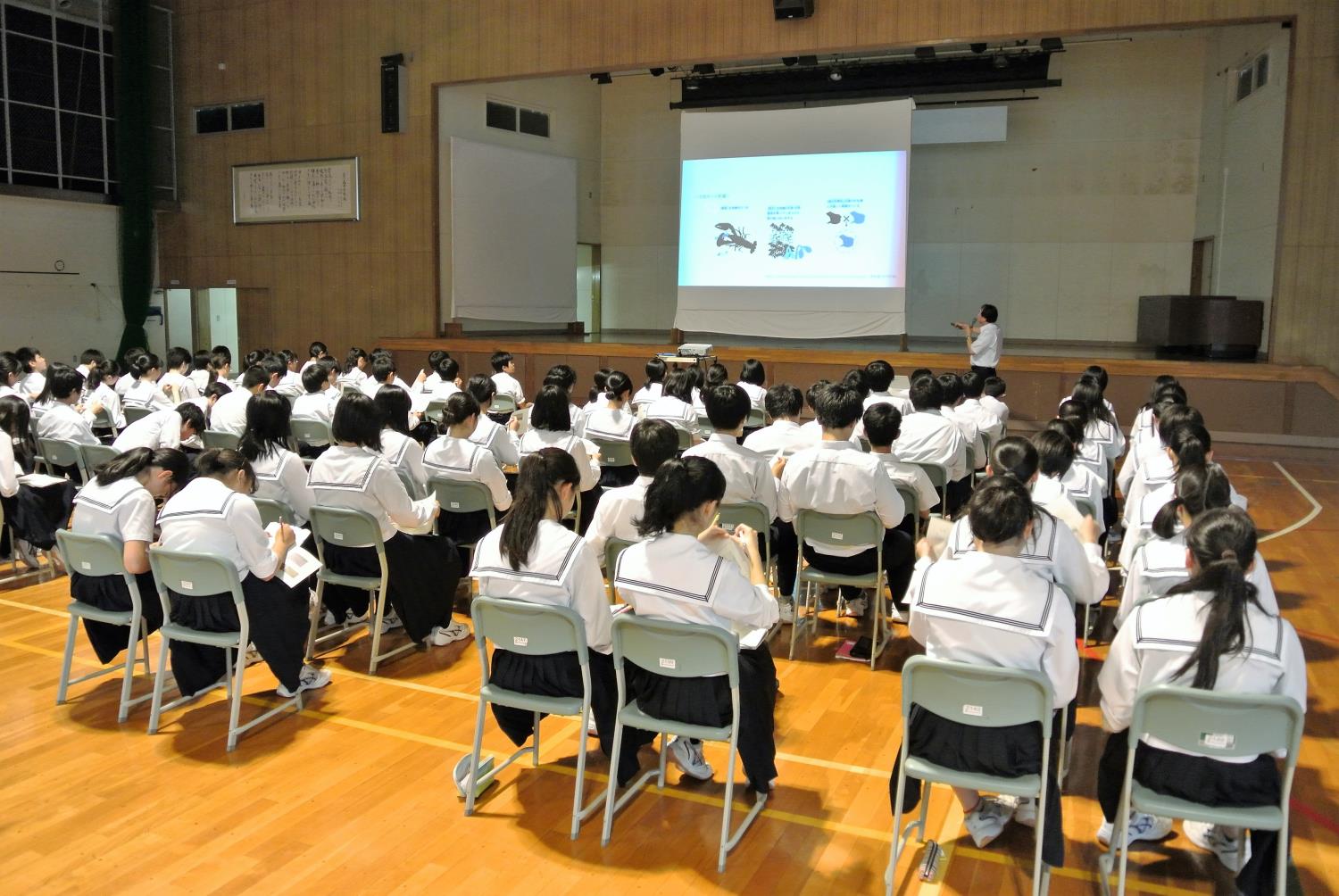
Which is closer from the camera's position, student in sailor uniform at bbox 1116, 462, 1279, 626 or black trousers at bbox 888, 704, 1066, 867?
black trousers at bbox 888, 704, 1066, 867

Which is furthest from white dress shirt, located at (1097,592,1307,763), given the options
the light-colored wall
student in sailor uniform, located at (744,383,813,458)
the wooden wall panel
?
the light-colored wall

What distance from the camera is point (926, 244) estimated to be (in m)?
16.1

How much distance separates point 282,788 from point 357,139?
1289cm

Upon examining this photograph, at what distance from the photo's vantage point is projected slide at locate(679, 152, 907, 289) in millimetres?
13242

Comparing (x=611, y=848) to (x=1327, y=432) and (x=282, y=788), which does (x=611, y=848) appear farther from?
(x=1327, y=432)

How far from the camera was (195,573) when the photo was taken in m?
3.80

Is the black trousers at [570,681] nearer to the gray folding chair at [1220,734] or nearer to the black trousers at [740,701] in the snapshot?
the black trousers at [740,701]

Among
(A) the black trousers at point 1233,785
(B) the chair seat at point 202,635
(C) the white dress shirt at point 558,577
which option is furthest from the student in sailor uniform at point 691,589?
(B) the chair seat at point 202,635

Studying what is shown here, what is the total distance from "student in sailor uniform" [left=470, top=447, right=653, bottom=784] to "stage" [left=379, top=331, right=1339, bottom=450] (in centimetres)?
936

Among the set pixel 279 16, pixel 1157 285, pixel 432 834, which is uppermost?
pixel 279 16

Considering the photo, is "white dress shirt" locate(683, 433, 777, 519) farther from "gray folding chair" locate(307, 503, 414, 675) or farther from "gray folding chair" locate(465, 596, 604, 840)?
"gray folding chair" locate(465, 596, 604, 840)

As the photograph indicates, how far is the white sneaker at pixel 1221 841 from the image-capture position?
304cm

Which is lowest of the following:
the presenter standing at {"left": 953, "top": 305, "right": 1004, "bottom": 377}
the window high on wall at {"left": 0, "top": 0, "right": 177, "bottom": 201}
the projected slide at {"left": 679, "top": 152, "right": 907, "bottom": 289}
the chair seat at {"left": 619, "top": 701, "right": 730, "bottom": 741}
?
the chair seat at {"left": 619, "top": 701, "right": 730, "bottom": 741}

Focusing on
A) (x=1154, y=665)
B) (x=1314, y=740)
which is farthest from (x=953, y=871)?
(x=1314, y=740)
